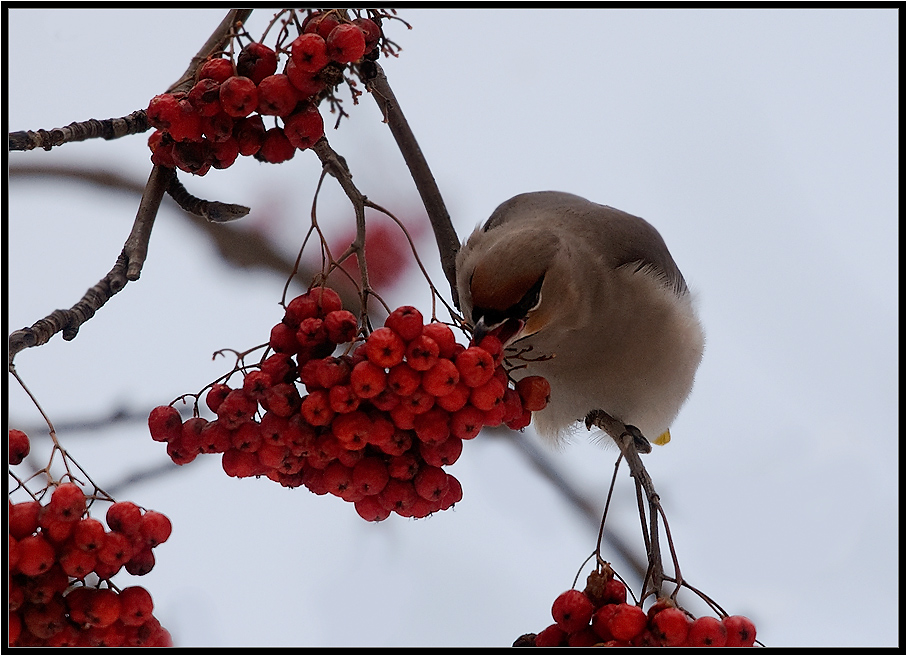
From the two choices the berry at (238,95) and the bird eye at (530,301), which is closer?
the berry at (238,95)

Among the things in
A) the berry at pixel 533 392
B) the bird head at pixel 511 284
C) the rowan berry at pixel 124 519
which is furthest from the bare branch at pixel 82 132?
the berry at pixel 533 392

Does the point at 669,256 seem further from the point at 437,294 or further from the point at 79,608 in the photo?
the point at 79,608

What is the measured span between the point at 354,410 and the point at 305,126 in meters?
0.45

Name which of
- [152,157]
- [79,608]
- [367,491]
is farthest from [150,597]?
[152,157]

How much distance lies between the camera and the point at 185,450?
1.33 metres

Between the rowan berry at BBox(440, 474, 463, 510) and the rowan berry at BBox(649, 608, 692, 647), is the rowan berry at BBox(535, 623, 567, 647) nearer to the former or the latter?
the rowan berry at BBox(649, 608, 692, 647)

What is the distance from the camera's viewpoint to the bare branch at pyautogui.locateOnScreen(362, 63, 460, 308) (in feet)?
6.20

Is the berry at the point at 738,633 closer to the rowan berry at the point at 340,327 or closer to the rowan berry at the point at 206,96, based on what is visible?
the rowan berry at the point at 340,327

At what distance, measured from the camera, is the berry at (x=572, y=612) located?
1.38 m

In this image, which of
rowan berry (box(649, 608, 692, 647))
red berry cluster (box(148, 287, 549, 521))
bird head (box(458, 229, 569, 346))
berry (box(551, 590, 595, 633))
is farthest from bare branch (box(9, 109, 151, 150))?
rowan berry (box(649, 608, 692, 647))

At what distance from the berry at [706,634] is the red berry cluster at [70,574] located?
78 centimetres

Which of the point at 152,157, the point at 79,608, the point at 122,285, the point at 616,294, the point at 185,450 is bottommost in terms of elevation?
the point at 79,608

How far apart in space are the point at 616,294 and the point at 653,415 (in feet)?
1.10

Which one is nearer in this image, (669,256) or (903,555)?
(903,555)
